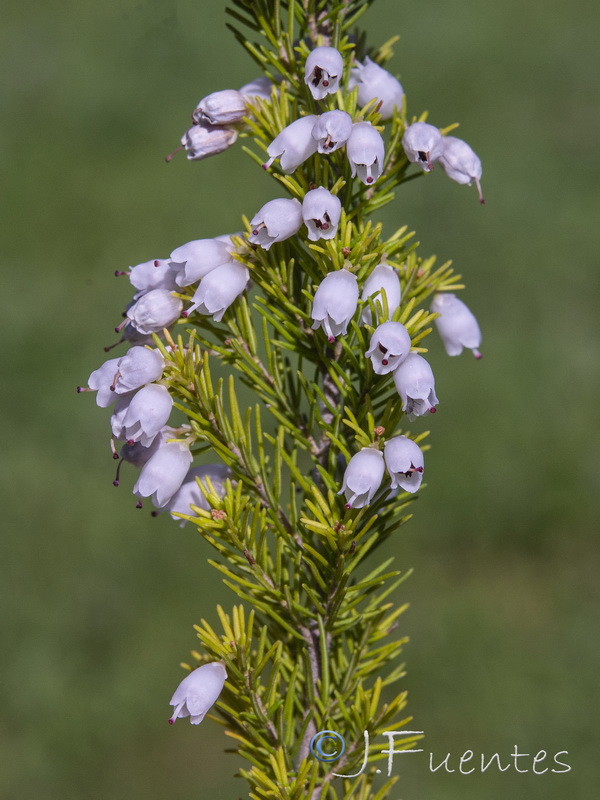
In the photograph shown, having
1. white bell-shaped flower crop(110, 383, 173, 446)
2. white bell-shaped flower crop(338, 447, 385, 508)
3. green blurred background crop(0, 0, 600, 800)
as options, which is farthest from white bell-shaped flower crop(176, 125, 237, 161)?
green blurred background crop(0, 0, 600, 800)

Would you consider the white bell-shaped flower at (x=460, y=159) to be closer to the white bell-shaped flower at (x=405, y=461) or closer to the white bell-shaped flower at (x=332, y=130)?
the white bell-shaped flower at (x=332, y=130)

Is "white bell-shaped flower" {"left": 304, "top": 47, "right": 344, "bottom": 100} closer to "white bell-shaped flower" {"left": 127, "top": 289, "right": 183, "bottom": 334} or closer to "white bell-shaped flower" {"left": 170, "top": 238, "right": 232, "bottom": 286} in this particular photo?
"white bell-shaped flower" {"left": 170, "top": 238, "right": 232, "bottom": 286}

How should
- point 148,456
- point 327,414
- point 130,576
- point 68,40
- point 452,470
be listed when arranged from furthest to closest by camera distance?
point 68,40
point 452,470
point 130,576
point 327,414
point 148,456

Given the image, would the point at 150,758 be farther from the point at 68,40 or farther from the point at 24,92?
the point at 68,40

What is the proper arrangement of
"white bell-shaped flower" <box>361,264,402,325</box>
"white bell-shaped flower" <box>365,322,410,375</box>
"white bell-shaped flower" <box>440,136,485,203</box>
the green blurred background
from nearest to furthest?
"white bell-shaped flower" <box>365,322,410,375</box>
"white bell-shaped flower" <box>361,264,402,325</box>
"white bell-shaped flower" <box>440,136,485,203</box>
the green blurred background

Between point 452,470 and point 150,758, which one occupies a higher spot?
point 452,470

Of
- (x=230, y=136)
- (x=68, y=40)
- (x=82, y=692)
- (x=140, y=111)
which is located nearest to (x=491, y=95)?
(x=140, y=111)

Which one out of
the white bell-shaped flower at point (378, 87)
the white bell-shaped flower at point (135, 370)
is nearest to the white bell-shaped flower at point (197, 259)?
the white bell-shaped flower at point (135, 370)
